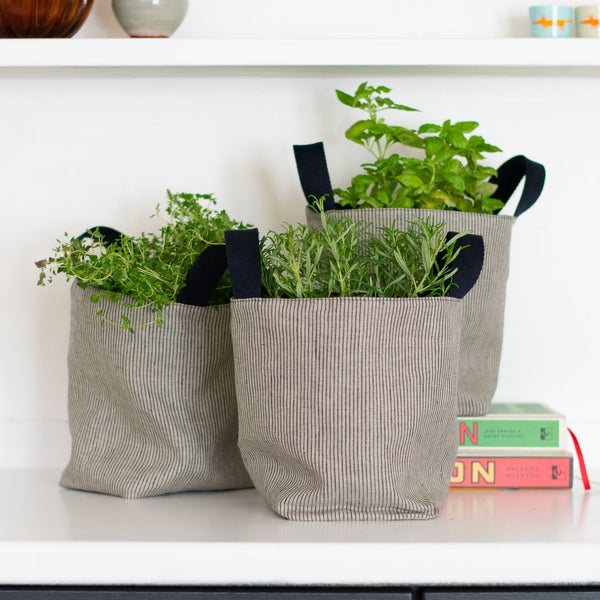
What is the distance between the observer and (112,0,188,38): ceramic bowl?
0.95 metres

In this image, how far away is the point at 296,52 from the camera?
0.92m

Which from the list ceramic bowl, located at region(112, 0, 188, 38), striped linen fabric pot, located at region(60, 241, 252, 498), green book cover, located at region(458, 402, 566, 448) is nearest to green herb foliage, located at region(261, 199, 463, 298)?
striped linen fabric pot, located at region(60, 241, 252, 498)

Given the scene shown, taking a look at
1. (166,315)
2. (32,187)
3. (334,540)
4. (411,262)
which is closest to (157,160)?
(32,187)

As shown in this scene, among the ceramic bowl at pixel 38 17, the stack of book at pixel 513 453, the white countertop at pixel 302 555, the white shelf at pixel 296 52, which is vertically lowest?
the white countertop at pixel 302 555

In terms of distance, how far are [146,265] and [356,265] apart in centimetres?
A: 25

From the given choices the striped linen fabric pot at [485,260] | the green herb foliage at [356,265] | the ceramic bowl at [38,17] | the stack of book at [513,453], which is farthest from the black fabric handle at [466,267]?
the ceramic bowl at [38,17]

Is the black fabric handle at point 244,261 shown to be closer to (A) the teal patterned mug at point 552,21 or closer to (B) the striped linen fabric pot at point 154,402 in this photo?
(B) the striped linen fabric pot at point 154,402

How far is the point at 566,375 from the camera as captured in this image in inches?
43.8

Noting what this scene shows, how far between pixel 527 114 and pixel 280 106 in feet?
1.19

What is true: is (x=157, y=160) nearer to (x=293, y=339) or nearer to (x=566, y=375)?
(x=293, y=339)

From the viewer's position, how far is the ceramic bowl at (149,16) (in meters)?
0.95

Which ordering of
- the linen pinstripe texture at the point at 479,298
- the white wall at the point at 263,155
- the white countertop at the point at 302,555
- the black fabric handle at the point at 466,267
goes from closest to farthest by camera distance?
1. the white countertop at the point at 302,555
2. the black fabric handle at the point at 466,267
3. the linen pinstripe texture at the point at 479,298
4. the white wall at the point at 263,155

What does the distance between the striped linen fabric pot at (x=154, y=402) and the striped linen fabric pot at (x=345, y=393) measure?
0.10m

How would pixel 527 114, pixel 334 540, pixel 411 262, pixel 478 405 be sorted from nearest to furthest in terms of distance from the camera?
pixel 334 540 < pixel 411 262 < pixel 478 405 < pixel 527 114
